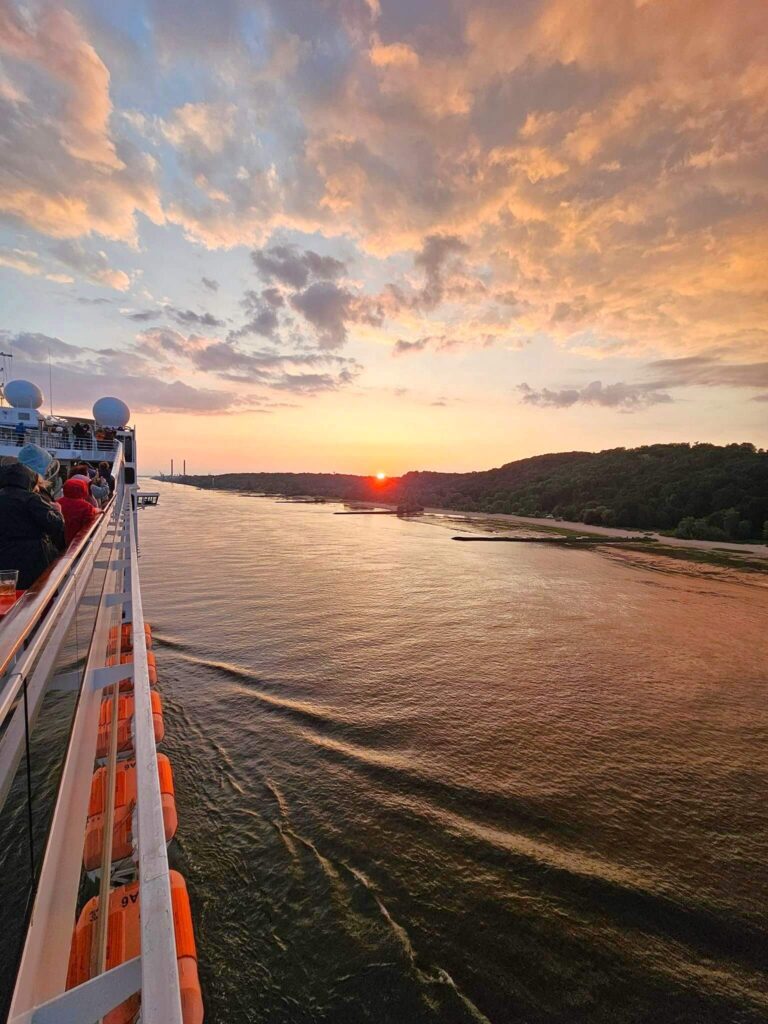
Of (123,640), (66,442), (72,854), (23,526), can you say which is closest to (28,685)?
(72,854)

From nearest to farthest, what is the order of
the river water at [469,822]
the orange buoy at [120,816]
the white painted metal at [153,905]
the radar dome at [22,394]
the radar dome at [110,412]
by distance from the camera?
the white painted metal at [153,905] < the orange buoy at [120,816] < the river water at [469,822] < the radar dome at [22,394] < the radar dome at [110,412]

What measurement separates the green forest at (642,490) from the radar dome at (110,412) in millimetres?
49113

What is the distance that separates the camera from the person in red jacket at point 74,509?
22.6 ft

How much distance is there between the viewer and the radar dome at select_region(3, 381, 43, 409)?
102ft

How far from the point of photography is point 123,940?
2555mm

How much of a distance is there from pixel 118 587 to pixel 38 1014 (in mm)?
6591

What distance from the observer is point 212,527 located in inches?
1722

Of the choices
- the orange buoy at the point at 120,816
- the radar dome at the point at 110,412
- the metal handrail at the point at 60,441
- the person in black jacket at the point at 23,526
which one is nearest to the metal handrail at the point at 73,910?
the orange buoy at the point at 120,816

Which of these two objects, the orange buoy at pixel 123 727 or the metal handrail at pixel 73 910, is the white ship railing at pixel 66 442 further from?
the metal handrail at pixel 73 910

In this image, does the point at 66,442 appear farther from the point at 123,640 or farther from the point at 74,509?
the point at 123,640

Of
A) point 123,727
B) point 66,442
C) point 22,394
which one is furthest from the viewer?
point 22,394

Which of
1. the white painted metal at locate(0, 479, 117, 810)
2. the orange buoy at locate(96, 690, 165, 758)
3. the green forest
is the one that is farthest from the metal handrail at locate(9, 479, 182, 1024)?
the green forest

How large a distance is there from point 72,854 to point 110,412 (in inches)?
1484

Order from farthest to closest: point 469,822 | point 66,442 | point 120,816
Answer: point 66,442, point 469,822, point 120,816
